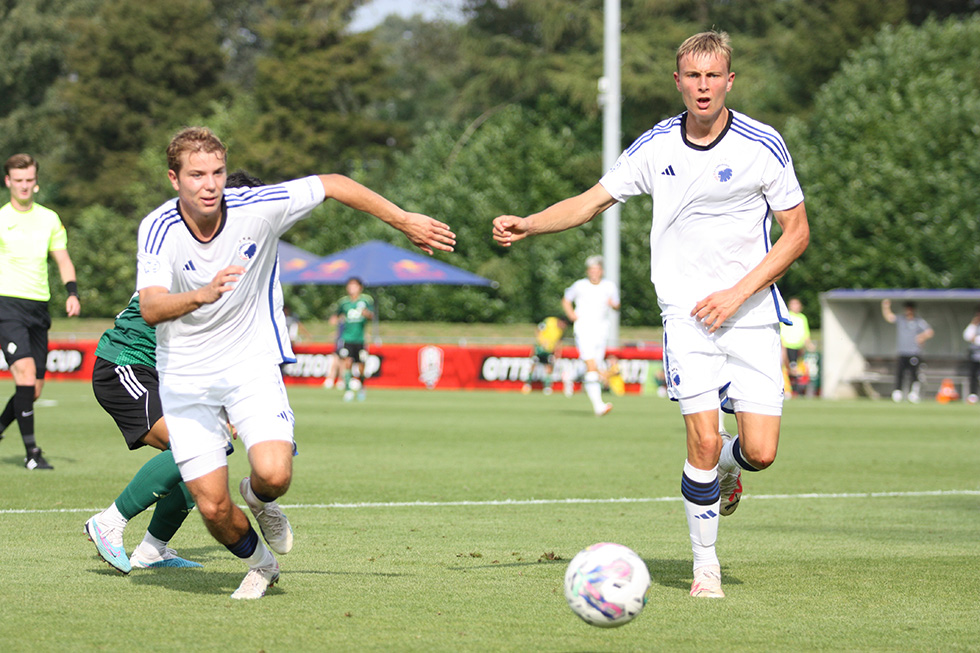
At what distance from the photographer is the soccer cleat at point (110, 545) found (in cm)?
624

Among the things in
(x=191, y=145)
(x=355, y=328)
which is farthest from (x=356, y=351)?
(x=191, y=145)

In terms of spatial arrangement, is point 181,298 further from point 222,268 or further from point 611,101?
point 611,101

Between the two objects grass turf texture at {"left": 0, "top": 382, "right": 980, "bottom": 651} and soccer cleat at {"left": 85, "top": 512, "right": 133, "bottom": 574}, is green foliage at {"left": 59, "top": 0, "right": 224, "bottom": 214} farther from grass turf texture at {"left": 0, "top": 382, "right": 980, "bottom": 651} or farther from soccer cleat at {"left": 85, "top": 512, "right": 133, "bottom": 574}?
soccer cleat at {"left": 85, "top": 512, "right": 133, "bottom": 574}

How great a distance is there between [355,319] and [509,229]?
1827 cm

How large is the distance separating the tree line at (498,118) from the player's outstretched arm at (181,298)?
113 feet

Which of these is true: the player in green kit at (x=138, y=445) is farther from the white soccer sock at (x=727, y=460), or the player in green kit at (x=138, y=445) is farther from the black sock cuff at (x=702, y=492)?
the white soccer sock at (x=727, y=460)

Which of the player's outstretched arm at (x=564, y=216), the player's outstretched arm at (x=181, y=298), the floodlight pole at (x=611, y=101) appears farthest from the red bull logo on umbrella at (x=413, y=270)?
the player's outstretched arm at (x=181, y=298)

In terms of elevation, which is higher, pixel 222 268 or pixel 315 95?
pixel 315 95

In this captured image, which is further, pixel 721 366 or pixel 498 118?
pixel 498 118

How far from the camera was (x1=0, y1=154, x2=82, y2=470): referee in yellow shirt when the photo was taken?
10695mm

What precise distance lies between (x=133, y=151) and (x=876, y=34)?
34.5 metres

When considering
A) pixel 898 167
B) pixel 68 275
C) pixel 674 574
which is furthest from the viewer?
pixel 898 167

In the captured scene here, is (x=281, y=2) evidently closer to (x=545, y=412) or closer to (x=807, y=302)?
(x=807, y=302)

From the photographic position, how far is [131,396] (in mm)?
6844
